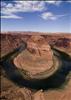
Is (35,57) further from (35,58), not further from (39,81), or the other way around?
(39,81)

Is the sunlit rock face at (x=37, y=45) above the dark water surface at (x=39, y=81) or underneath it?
above

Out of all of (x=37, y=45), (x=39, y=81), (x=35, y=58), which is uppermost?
(x=37, y=45)

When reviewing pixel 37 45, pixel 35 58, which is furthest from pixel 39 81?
pixel 37 45

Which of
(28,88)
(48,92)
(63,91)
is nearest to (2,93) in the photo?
(28,88)

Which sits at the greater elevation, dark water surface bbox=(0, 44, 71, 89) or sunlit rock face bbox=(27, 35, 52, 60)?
sunlit rock face bbox=(27, 35, 52, 60)

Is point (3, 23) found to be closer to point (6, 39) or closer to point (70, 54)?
point (6, 39)
